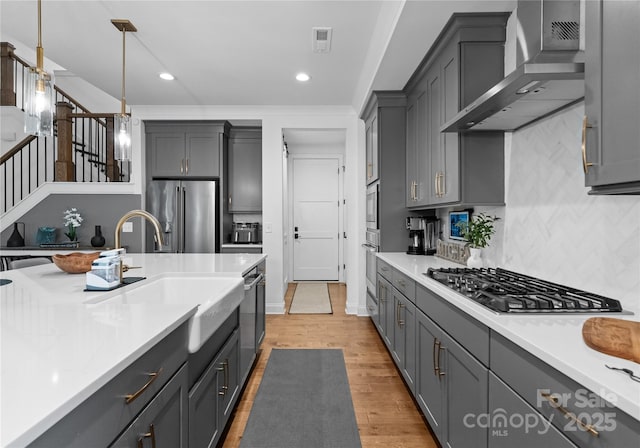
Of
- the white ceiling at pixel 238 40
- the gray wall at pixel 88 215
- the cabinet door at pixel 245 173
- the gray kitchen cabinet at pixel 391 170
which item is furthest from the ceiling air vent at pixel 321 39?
the gray wall at pixel 88 215

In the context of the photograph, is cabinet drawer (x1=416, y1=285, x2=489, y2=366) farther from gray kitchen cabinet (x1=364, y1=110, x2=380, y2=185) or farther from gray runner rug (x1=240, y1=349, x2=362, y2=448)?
gray kitchen cabinet (x1=364, y1=110, x2=380, y2=185)

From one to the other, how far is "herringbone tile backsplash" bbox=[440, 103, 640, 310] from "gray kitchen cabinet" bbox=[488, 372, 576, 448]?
27.0 inches

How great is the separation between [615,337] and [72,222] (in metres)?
5.42

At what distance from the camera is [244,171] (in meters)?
5.13

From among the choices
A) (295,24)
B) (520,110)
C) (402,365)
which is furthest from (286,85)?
(402,365)

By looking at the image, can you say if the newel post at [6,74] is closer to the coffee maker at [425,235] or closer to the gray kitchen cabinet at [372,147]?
the gray kitchen cabinet at [372,147]

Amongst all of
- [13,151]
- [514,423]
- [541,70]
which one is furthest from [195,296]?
[13,151]

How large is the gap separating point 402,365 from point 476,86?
79.7 inches

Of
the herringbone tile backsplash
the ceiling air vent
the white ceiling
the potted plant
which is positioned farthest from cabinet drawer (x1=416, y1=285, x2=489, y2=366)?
the ceiling air vent

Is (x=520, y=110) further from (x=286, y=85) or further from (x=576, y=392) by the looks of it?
(x=286, y=85)

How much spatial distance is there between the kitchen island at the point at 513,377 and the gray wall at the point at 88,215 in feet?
13.2

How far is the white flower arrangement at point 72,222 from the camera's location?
4513 millimetres

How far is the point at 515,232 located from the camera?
7.25ft

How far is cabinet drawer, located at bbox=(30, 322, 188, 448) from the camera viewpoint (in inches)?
25.8
